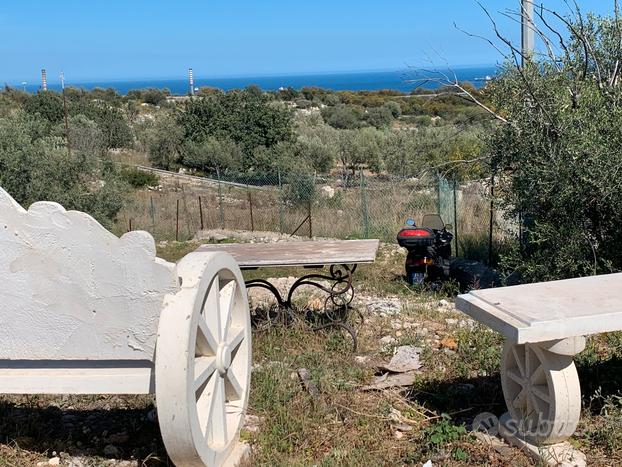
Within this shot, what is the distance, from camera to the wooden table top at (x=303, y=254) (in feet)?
17.4

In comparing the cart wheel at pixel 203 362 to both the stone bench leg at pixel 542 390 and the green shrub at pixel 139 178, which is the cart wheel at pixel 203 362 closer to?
the stone bench leg at pixel 542 390

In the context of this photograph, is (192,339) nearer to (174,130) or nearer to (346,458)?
(346,458)

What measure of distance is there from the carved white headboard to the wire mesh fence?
8.83 meters

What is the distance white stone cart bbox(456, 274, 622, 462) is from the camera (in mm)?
3135

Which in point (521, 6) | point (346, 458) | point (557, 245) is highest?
point (521, 6)

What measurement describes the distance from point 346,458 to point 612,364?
7.07 ft

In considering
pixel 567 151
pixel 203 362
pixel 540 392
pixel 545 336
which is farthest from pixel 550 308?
pixel 567 151

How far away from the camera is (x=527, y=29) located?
26.6ft

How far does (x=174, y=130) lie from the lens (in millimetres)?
31703

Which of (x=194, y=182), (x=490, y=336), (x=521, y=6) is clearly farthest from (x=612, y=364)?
(x=194, y=182)

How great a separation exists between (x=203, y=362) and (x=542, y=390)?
5.72 ft

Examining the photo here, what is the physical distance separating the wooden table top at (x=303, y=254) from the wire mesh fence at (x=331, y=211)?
575cm

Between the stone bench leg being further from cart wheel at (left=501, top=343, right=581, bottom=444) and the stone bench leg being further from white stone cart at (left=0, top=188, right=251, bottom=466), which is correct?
white stone cart at (left=0, top=188, right=251, bottom=466)

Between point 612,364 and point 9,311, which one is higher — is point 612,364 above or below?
below
